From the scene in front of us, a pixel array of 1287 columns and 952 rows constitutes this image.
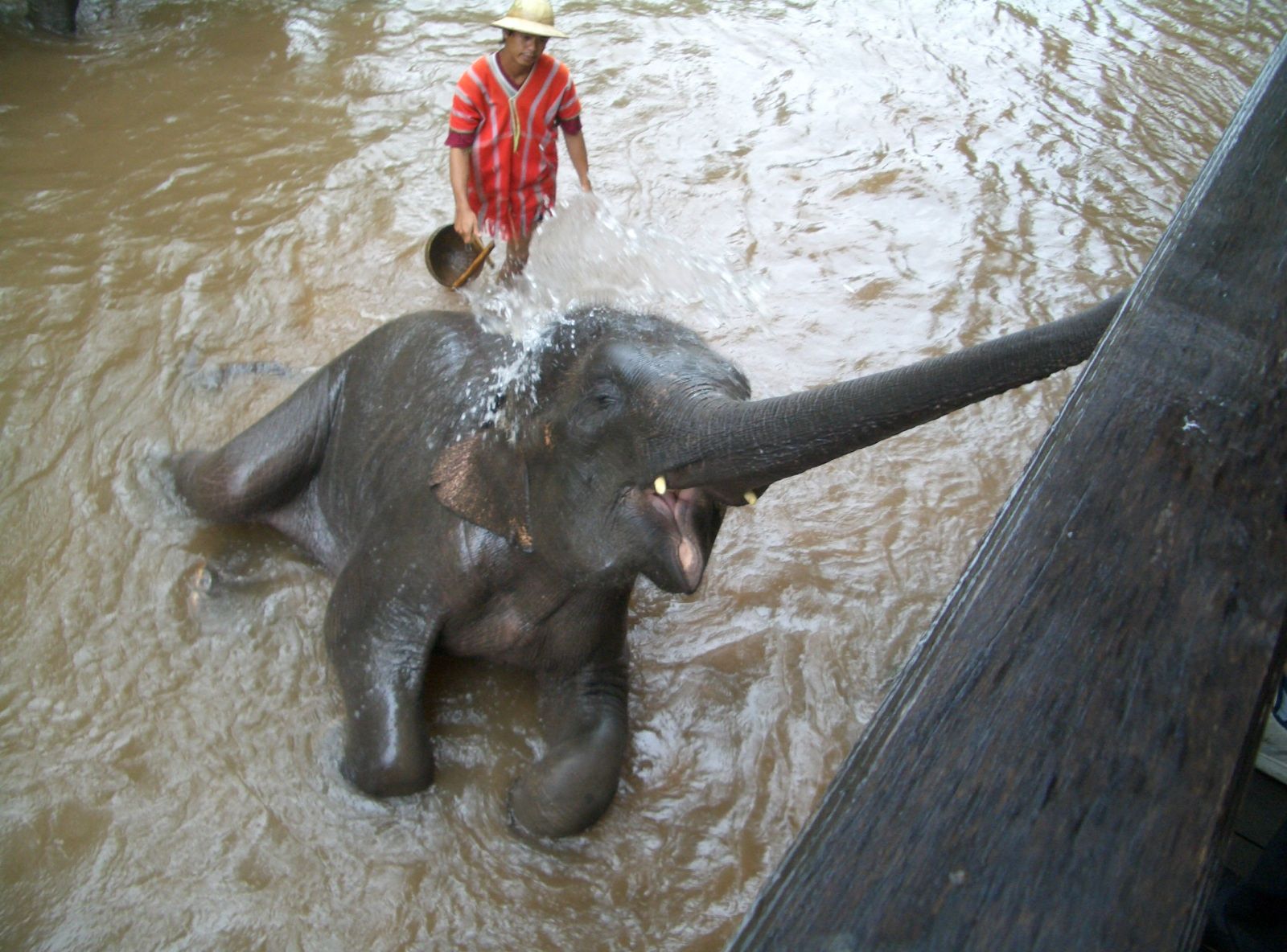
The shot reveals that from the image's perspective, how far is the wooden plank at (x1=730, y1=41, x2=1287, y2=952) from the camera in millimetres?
691

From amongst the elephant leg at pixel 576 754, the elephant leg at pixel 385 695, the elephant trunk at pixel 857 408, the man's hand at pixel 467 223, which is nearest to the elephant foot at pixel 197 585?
the elephant leg at pixel 385 695

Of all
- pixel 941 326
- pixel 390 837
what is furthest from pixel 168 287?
pixel 941 326

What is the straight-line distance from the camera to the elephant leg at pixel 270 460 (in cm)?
385

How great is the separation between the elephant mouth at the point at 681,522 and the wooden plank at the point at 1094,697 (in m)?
1.43

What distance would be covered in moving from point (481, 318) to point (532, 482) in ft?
4.08

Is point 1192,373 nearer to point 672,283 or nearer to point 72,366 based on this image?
point 672,283

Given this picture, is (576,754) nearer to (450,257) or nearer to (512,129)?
(512,129)

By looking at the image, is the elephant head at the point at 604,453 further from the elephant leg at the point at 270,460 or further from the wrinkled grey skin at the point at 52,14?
the wrinkled grey skin at the point at 52,14

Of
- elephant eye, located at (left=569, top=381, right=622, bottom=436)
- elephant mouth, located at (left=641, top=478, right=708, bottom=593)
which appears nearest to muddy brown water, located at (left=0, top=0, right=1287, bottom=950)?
elephant eye, located at (left=569, top=381, right=622, bottom=436)

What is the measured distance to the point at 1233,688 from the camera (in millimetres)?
764

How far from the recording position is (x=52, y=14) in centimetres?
705

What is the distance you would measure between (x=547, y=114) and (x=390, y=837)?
10.5ft

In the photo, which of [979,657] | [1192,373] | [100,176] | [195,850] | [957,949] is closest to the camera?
[957,949]

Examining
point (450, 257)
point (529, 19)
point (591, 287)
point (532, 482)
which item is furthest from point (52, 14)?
point (532, 482)
